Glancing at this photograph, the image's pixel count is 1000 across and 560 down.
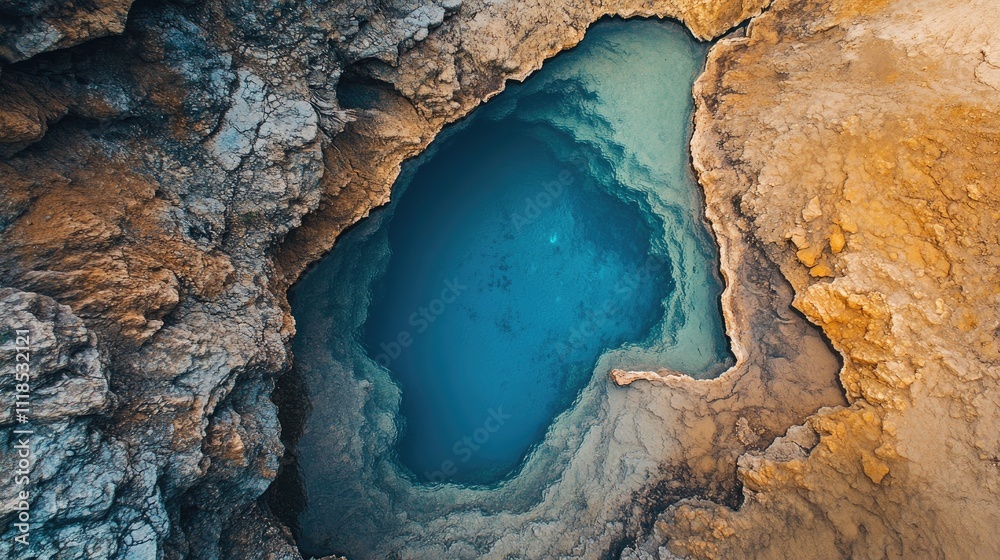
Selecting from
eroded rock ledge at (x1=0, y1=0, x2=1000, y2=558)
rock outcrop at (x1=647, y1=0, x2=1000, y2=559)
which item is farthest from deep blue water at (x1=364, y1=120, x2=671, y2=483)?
rock outcrop at (x1=647, y1=0, x2=1000, y2=559)

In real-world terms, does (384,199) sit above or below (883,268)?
below

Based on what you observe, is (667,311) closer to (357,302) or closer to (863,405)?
(863,405)

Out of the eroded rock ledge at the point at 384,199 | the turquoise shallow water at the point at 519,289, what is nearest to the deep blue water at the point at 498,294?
the turquoise shallow water at the point at 519,289

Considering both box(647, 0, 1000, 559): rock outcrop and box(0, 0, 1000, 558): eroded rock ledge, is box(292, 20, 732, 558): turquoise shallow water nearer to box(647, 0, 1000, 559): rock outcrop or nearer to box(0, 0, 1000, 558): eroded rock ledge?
box(0, 0, 1000, 558): eroded rock ledge

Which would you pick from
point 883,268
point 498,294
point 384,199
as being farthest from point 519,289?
point 883,268

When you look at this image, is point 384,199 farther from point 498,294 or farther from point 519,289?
point 519,289

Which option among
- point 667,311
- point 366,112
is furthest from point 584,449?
point 366,112
